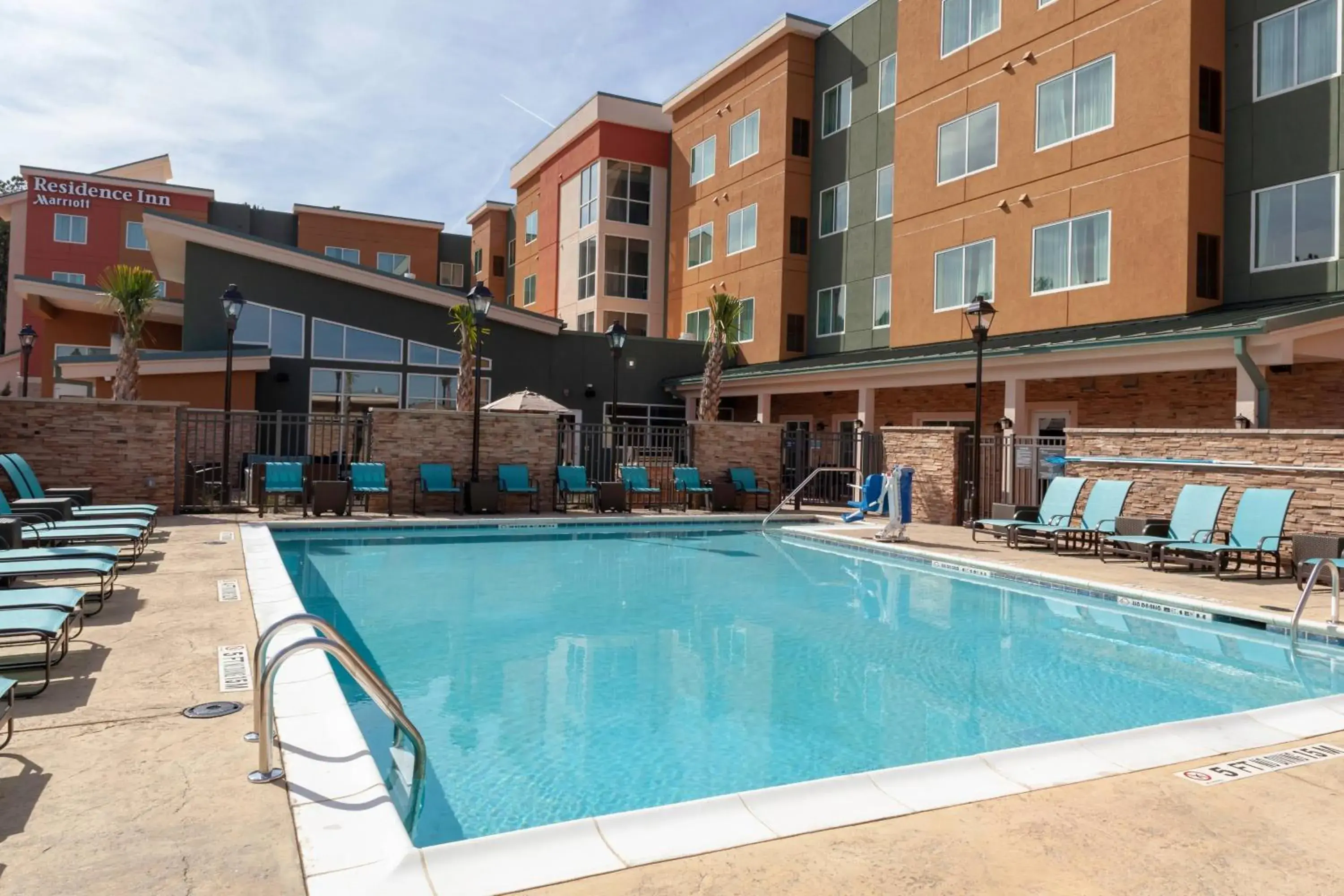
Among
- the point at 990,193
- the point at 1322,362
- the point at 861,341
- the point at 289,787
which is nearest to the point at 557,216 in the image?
the point at 861,341

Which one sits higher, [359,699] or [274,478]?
[274,478]

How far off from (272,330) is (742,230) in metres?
14.4

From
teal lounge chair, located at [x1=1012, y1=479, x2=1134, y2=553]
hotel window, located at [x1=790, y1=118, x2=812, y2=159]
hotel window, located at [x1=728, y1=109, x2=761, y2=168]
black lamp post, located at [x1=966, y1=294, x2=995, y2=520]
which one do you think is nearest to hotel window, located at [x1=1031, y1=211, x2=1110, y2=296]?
black lamp post, located at [x1=966, y1=294, x2=995, y2=520]

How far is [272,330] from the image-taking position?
21969mm

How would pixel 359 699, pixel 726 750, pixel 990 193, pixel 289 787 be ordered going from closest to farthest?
pixel 289 787 < pixel 726 750 < pixel 359 699 < pixel 990 193

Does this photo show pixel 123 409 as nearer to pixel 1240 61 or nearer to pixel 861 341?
pixel 861 341

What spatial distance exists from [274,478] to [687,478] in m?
7.90

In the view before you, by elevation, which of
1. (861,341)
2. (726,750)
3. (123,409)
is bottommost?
(726,750)

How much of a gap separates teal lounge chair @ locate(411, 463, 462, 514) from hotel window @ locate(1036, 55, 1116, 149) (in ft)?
46.6

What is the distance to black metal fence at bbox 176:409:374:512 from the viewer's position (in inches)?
563

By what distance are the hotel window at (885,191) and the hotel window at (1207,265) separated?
8986mm

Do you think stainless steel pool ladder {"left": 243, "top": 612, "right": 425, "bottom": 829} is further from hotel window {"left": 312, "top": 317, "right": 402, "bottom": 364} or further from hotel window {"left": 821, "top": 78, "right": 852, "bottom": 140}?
hotel window {"left": 821, "top": 78, "right": 852, "bottom": 140}

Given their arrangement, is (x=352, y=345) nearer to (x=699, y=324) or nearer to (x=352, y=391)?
(x=352, y=391)

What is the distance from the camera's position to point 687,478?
718 inches
